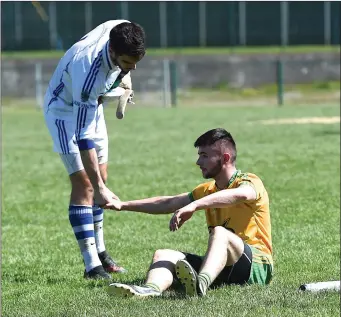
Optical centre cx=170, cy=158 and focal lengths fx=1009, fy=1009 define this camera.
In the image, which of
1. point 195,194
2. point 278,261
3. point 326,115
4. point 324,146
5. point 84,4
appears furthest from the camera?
point 84,4

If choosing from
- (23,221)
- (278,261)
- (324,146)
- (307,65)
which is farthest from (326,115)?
(278,261)

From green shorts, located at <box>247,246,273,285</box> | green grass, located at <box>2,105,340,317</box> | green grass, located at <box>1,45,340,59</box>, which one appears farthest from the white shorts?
green grass, located at <box>1,45,340,59</box>

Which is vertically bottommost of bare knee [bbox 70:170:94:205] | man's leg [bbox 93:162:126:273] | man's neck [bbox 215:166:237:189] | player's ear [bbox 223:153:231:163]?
man's leg [bbox 93:162:126:273]

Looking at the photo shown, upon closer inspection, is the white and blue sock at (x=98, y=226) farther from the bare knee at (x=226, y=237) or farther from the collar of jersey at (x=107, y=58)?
the bare knee at (x=226, y=237)

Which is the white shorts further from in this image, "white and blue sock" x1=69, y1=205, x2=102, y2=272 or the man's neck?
Result: the man's neck

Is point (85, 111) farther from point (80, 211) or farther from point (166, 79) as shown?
point (166, 79)

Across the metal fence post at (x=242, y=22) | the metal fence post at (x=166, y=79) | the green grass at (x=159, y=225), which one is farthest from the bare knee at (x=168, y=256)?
the metal fence post at (x=242, y=22)

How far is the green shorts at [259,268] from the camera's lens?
6.28 meters

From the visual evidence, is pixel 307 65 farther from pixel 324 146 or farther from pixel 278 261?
pixel 278 261

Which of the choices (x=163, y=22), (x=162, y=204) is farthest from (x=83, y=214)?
(x=163, y=22)

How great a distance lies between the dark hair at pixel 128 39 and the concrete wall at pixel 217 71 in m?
30.9

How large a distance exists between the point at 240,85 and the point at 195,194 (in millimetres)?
34247

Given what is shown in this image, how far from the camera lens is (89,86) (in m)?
6.69

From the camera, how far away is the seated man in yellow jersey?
5957 mm
